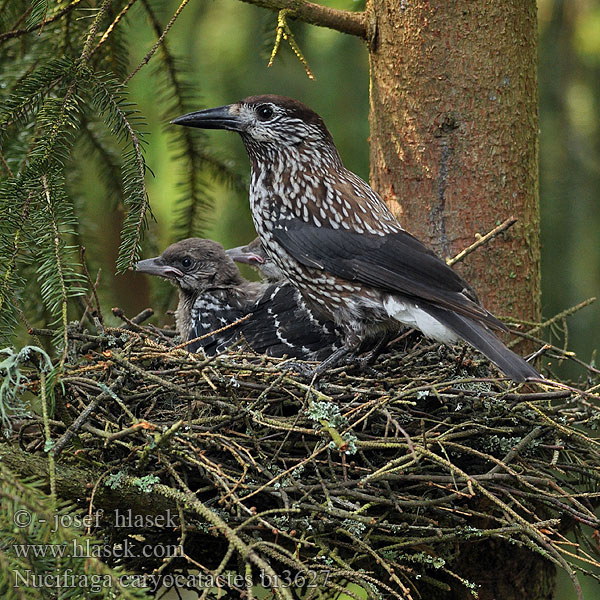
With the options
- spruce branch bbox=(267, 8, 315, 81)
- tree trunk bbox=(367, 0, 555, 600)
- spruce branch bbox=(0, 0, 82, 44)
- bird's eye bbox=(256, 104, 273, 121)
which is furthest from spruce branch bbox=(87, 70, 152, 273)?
tree trunk bbox=(367, 0, 555, 600)

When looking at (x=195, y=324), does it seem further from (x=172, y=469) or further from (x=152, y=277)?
(x=172, y=469)

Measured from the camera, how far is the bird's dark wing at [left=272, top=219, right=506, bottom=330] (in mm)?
3164

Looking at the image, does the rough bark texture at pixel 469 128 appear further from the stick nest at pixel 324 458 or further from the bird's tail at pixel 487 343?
the stick nest at pixel 324 458

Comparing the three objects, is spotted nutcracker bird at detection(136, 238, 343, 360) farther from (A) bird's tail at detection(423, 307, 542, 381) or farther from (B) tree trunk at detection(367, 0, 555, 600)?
(A) bird's tail at detection(423, 307, 542, 381)

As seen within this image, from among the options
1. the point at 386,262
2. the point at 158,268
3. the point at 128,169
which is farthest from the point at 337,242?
the point at 158,268

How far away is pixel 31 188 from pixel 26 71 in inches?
49.8

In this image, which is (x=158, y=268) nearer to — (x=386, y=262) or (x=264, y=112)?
(x=264, y=112)

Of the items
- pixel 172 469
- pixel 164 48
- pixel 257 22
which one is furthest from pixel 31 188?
pixel 257 22

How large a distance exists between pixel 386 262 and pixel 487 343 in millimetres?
615

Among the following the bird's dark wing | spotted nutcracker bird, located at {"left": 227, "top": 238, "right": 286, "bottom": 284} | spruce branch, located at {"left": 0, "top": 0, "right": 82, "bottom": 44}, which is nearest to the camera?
spruce branch, located at {"left": 0, "top": 0, "right": 82, "bottom": 44}

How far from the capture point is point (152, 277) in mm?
4715

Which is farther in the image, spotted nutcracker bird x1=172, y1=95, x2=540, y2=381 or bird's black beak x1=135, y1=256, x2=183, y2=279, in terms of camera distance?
bird's black beak x1=135, y1=256, x2=183, y2=279
